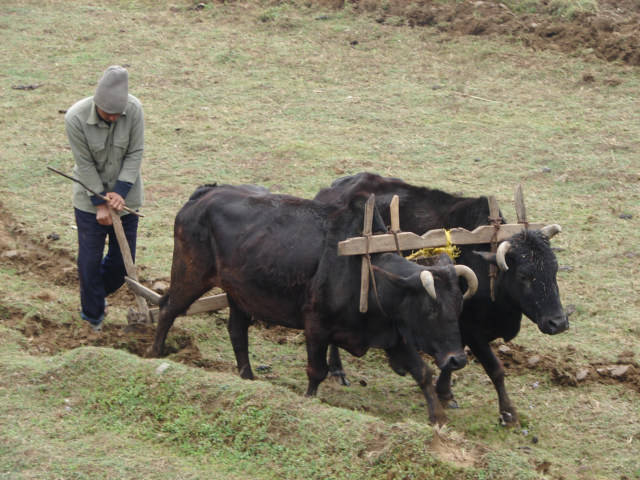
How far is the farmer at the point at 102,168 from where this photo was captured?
23.4 feet

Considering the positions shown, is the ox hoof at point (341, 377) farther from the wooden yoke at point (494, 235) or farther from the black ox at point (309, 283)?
the wooden yoke at point (494, 235)

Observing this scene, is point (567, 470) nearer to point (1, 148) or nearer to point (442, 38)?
point (1, 148)

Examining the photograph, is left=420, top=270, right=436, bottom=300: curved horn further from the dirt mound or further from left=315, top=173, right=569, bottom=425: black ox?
the dirt mound

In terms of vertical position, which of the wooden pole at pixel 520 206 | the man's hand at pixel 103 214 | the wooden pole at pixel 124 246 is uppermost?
the wooden pole at pixel 520 206

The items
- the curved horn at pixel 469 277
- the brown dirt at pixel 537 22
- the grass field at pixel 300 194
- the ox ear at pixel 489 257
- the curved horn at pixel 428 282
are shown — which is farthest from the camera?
the brown dirt at pixel 537 22

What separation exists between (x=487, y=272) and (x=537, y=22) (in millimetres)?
9850

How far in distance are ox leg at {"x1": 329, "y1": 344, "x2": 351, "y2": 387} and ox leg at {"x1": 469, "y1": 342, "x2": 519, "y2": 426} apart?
3.84ft

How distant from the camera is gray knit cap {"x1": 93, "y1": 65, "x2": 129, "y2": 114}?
702 cm

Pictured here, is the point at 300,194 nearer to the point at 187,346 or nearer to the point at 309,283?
the point at 187,346

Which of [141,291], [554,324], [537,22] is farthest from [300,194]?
[537,22]

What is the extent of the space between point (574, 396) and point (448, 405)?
1.03 m

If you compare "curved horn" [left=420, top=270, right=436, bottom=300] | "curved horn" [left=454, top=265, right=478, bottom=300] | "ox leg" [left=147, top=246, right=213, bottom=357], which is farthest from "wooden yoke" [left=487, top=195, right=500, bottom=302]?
"ox leg" [left=147, top=246, right=213, bottom=357]

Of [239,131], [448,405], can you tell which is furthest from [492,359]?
[239,131]

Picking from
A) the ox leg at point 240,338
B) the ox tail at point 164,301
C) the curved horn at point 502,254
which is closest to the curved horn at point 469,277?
the curved horn at point 502,254
